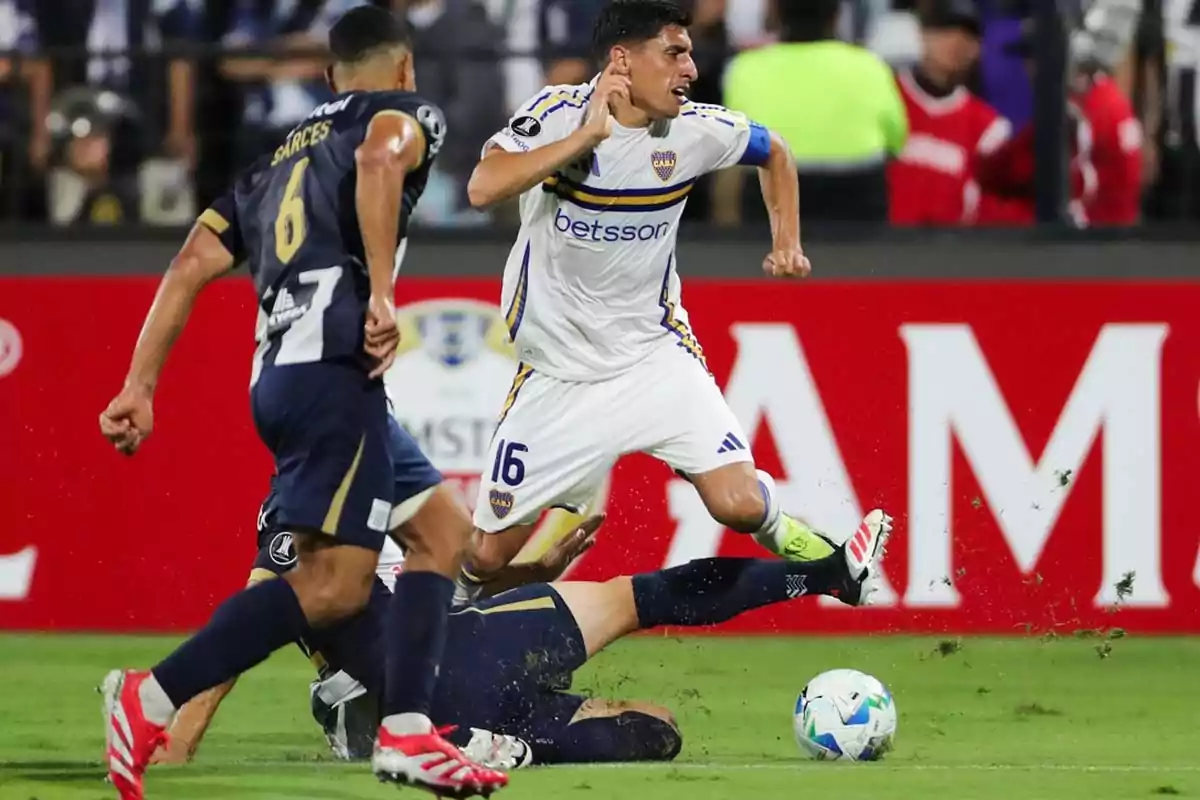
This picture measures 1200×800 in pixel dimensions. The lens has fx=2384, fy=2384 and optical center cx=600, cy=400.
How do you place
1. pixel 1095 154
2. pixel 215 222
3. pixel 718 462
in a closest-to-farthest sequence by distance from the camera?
1. pixel 215 222
2. pixel 718 462
3. pixel 1095 154

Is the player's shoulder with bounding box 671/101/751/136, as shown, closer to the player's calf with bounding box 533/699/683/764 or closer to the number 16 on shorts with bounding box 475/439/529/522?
the number 16 on shorts with bounding box 475/439/529/522

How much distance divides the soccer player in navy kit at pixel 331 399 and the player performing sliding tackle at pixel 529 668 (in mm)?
530

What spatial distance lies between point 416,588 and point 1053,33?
17.1 feet

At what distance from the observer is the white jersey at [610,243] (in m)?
7.73

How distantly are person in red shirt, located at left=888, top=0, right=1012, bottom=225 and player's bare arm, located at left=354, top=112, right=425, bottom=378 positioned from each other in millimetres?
4811

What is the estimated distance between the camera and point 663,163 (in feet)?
25.5

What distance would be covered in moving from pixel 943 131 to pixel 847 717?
4.15 meters

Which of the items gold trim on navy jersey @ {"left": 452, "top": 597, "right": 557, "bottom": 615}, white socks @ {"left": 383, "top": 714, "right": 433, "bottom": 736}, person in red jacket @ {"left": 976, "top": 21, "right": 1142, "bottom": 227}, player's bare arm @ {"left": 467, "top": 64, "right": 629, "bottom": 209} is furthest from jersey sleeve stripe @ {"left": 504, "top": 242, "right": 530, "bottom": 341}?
person in red jacket @ {"left": 976, "top": 21, "right": 1142, "bottom": 227}

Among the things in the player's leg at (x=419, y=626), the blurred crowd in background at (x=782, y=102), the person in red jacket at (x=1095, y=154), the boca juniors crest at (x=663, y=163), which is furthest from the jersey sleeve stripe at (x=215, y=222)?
the person in red jacket at (x=1095, y=154)

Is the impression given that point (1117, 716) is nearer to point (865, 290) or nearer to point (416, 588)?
point (865, 290)

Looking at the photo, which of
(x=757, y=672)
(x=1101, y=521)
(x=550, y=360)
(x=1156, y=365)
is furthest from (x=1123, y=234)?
(x=550, y=360)

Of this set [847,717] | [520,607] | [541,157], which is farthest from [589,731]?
[541,157]

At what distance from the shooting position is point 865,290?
9828 mm

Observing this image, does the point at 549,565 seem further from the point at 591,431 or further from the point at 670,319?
the point at 670,319
